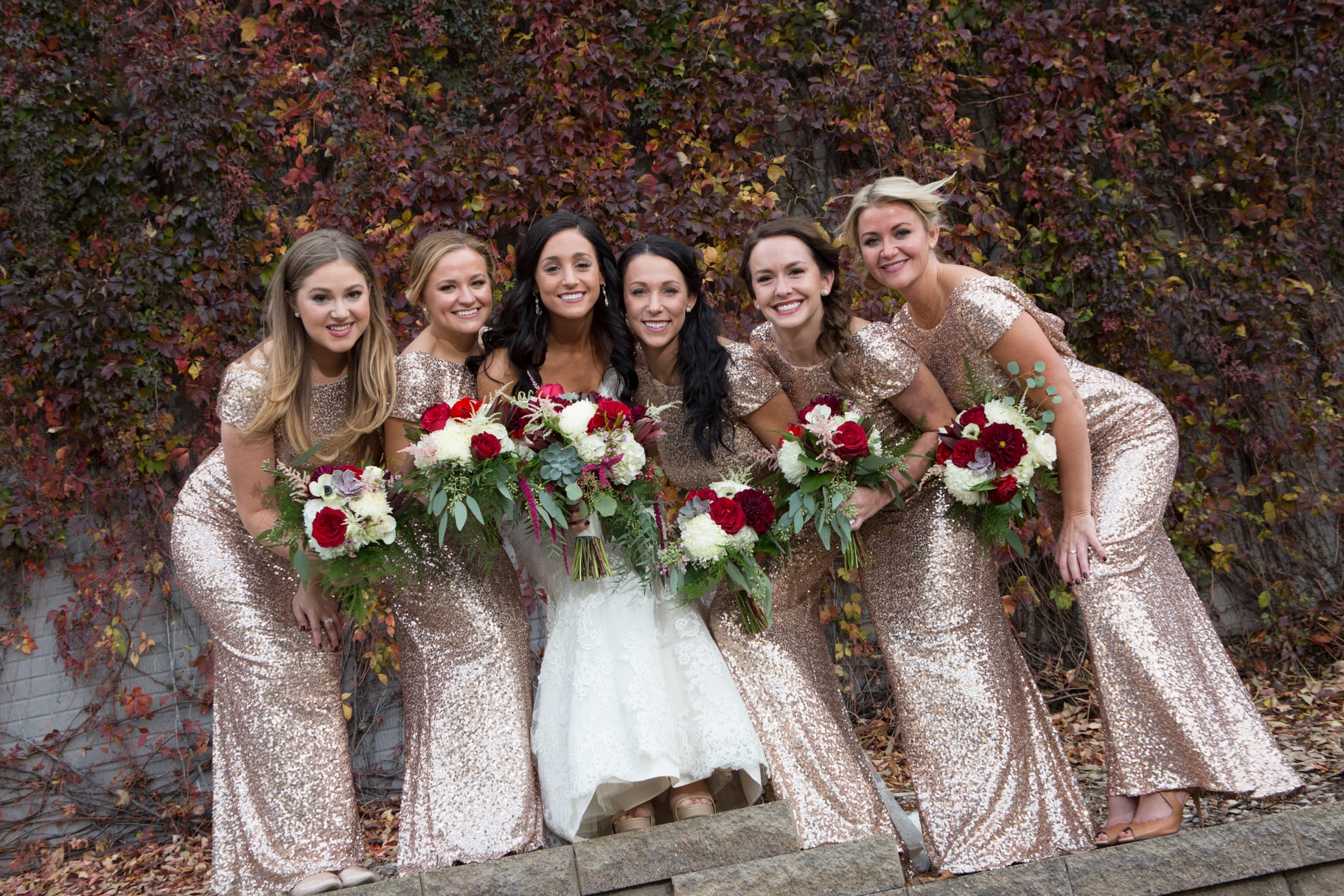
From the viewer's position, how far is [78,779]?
19.9 ft

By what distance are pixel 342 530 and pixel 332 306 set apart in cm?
88

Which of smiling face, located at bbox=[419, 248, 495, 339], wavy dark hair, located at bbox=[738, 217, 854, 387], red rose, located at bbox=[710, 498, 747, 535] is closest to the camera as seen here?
red rose, located at bbox=[710, 498, 747, 535]

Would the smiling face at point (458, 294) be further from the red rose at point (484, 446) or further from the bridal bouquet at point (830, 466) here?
the bridal bouquet at point (830, 466)

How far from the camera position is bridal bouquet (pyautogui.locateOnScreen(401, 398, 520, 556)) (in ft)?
11.3

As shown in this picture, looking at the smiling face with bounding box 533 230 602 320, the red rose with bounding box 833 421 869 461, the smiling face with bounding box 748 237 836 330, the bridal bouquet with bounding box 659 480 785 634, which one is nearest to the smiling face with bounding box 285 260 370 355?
the smiling face with bounding box 533 230 602 320

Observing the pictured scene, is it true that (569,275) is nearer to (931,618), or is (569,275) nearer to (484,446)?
(484,446)

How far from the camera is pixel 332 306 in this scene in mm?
3881

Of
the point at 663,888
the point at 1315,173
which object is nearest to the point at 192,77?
the point at 663,888

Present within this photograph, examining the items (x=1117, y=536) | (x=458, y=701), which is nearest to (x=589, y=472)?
(x=458, y=701)

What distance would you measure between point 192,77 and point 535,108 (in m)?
1.91

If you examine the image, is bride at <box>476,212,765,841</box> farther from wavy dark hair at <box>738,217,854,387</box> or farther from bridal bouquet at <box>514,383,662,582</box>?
wavy dark hair at <box>738,217,854,387</box>

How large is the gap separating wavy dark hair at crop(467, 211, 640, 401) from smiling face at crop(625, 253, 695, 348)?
0.13m

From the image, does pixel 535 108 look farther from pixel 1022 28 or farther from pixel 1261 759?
pixel 1261 759

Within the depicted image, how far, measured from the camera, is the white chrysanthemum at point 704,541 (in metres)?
3.58
